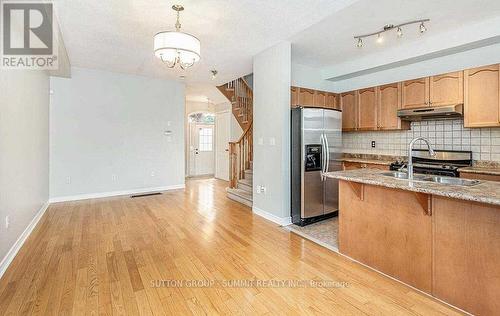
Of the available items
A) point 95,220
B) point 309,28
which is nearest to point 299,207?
point 309,28

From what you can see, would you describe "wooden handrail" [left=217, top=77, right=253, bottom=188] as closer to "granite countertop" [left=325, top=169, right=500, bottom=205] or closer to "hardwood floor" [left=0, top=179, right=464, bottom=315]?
"hardwood floor" [left=0, top=179, right=464, bottom=315]

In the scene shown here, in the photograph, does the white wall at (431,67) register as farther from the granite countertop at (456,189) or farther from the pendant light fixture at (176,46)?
the pendant light fixture at (176,46)

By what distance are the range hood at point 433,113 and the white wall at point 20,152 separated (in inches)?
209

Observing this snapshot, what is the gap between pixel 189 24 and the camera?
3215 mm

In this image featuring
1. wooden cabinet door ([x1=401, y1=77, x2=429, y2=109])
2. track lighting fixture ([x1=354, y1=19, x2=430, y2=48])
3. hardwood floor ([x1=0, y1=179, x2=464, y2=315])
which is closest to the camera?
hardwood floor ([x1=0, y1=179, x2=464, y2=315])

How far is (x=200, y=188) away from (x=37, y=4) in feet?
15.7

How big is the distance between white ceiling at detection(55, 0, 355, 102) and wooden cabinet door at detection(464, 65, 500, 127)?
2169mm

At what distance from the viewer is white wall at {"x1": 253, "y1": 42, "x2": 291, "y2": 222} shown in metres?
3.76

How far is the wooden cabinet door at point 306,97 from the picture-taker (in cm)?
442

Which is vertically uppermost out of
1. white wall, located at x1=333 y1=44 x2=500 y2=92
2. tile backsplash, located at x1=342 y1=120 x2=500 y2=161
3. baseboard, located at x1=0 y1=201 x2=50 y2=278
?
white wall, located at x1=333 y1=44 x2=500 y2=92

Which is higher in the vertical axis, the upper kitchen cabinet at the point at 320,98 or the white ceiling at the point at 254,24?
the white ceiling at the point at 254,24

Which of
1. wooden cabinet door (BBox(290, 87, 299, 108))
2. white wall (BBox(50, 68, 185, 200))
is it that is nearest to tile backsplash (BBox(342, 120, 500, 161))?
wooden cabinet door (BBox(290, 87, 299, 108))

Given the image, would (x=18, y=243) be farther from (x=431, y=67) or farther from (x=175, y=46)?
(x=431, y=67)

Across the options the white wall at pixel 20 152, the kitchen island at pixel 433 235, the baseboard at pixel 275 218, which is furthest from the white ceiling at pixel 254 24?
the baseboard at pixel 275 218
